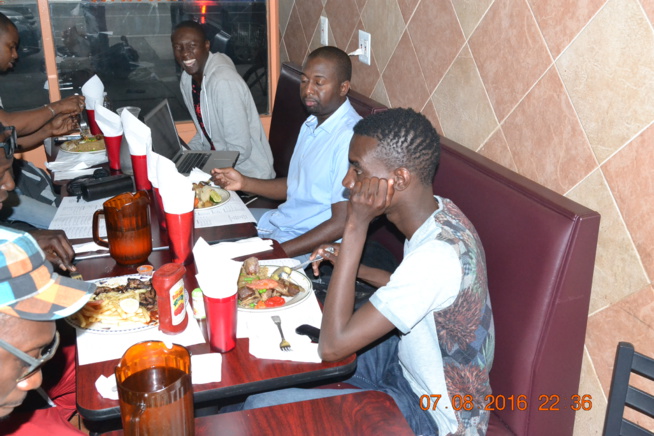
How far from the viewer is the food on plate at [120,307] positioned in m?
1.47

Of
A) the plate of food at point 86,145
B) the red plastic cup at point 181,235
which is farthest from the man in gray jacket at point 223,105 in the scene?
the red plastic cup at point 181,235

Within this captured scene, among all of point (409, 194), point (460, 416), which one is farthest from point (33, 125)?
point (460, 416)

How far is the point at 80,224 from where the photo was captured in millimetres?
2070

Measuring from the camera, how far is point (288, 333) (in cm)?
146

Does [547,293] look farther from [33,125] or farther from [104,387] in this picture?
[33,125]

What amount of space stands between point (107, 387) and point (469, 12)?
1721 millimetres

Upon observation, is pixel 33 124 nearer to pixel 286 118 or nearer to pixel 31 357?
pixel 286 118

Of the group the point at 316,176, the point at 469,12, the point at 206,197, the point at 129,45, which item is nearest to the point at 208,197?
the point at 206,197

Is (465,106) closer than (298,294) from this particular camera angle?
No

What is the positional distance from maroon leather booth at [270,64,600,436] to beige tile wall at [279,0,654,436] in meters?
0.07

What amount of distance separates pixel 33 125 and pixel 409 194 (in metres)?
2.39

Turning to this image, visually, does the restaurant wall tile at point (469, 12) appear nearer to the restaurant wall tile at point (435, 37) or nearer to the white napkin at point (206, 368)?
the restaurant wall tile at point (435, 37)

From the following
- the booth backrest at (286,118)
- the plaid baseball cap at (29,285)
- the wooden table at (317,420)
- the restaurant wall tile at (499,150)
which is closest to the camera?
the plaid baseball cap at (29,285)

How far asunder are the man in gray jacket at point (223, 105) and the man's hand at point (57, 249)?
1.46 metres
